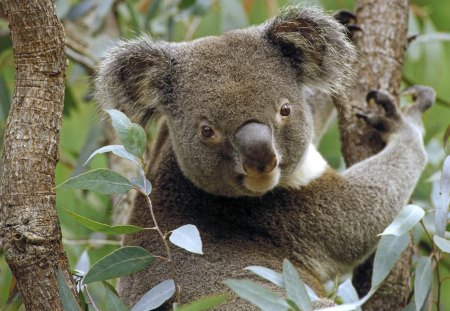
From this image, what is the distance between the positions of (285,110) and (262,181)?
0.32m

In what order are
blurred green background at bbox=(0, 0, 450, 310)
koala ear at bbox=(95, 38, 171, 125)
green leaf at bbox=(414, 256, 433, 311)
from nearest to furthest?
green leaf at bbox=(414, 256, 433, 311) → koala ear at bbox=(95, 38, 171, 125) → blurred green background at bbox=(0, 0, 450, 310)

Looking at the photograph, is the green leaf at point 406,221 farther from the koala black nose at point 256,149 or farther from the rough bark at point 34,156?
the rough bark at point 34,156

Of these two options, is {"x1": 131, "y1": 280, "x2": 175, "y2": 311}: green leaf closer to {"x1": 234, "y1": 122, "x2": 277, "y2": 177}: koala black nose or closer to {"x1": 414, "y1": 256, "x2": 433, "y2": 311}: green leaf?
{"x1": 234, "y1": 122, "x2": 277, "y2": 177}: koala black nose

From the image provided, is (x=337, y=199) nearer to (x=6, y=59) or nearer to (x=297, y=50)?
(x=297, y=50)

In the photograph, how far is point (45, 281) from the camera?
216 cm

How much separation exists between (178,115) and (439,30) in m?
3.16

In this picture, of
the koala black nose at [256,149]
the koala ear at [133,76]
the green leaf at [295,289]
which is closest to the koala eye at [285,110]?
the koala black nose at [256,149]

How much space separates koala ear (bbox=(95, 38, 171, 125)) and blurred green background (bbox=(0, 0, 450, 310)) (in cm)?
40

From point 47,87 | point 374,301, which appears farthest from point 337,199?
point 47,87

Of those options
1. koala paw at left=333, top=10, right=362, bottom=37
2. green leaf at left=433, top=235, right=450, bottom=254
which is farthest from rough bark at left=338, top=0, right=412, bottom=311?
green leaf at left=433, top=235, right=450, bottom=254

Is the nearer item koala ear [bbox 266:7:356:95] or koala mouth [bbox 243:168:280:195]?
koala mouth [bbox 243:168:280:195]

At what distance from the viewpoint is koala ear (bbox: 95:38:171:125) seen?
3180mm

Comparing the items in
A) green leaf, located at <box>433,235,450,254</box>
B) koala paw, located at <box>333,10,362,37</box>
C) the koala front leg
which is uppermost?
koala paw, located at <box>333,10,362,37</box>

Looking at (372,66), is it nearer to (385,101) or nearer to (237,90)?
(385,101)
